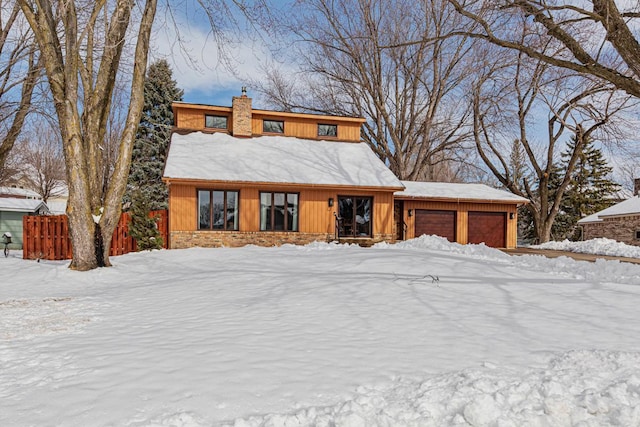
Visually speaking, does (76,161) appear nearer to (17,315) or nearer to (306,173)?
(17,315)

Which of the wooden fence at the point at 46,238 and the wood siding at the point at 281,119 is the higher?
the wood siding at the point at 281,119

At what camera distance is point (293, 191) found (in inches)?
629

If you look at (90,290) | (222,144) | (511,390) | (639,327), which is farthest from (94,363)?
(222,144)

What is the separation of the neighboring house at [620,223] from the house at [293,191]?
29.3ft

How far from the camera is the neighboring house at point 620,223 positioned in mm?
22609

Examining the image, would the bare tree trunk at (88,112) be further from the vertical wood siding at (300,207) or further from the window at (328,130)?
the window at (328,130)

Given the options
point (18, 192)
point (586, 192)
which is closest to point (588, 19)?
point (586, 192)

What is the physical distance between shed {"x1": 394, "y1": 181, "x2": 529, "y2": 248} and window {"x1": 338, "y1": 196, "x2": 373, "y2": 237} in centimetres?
173

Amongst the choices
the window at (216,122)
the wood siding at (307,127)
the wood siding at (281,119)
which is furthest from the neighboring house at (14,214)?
the wood siding at (307,127)

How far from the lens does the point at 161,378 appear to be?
10.4ft

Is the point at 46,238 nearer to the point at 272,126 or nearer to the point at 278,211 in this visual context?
the point at 278,211

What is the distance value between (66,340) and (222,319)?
1640mm

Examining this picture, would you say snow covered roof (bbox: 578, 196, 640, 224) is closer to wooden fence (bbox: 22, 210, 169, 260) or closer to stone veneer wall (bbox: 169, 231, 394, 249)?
stone veneer wall (bbox: 169, 231, 394, 249)

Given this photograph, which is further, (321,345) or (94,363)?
(321,345)
